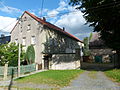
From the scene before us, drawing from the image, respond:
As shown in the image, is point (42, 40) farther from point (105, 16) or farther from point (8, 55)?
point (105, 16)

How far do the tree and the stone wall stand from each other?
6444mm

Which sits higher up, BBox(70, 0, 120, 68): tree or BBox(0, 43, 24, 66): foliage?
BBox(70, 0, 120, 68): tree

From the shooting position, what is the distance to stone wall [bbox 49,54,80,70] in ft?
64.1

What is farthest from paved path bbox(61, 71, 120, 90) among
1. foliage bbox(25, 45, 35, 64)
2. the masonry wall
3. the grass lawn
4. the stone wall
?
foliage bbox(25, 45, 35, 64)

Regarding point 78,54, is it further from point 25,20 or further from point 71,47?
point 25,20

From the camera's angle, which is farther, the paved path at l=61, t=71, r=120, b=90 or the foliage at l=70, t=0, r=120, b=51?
the foliage at l=70, t=0, r=120, b=51

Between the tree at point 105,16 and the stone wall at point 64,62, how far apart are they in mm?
6444

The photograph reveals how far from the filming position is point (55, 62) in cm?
1967

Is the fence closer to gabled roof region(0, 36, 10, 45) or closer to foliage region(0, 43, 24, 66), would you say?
foliage region(0, 43, 24, 66)

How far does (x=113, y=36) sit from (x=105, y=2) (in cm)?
469

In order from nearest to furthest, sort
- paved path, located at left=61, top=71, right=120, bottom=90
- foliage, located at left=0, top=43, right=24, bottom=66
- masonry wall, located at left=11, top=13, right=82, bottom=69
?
paved path, located at left=61, top=71, right=120, bottom=90, foliage, located at left=0, top=43, right=24, bottom=66, masonry wall, located at left=11, top=13, right=82, bottom=69

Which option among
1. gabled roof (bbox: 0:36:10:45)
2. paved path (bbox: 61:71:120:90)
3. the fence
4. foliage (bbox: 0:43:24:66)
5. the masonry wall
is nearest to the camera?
paved path (bbox: 61:71:120:90)

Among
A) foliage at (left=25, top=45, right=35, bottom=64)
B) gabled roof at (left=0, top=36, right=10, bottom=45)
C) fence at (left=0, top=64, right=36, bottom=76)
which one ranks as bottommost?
fence at (left=0, top=64, right=36, bottom=76)

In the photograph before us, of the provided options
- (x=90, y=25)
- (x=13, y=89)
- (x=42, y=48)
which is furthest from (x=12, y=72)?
(x=90, y=25)
